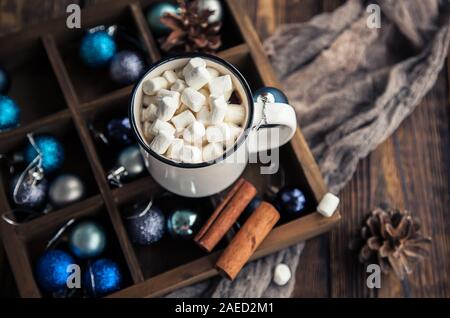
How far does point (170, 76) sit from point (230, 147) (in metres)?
0.14

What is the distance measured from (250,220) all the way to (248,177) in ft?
0.33

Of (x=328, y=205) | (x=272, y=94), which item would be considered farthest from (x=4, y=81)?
(x=328, y=205)

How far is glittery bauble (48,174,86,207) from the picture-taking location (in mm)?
1031

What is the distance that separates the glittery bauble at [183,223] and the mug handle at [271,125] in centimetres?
16

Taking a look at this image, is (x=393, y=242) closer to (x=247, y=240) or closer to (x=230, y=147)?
(x=247, y=240)

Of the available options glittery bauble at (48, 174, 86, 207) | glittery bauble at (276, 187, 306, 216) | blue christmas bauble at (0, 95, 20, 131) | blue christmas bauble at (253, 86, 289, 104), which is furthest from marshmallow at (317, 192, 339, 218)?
blue christmas bauble at (0, 95, 20, 131)

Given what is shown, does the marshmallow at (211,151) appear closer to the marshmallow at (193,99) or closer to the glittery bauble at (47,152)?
the marshmallow at (193,99)

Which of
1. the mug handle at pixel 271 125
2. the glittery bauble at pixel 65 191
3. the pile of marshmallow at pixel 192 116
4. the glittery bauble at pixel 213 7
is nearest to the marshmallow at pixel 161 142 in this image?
the pile of marshmallow at pixel 192 116

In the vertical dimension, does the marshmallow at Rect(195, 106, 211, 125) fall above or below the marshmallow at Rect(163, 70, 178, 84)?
below

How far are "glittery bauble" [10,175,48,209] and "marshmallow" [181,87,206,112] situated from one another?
328 millimetres

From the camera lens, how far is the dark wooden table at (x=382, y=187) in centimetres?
111

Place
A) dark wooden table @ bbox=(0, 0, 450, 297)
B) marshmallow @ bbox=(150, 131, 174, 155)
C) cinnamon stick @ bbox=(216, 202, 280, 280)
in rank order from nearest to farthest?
marshmallow @ bbox=(150, 131, 174, 155) < cinnamon stick @ bbox=(216, 202, 280, 280) < dark wooden table @ bbox=(0, 0, 450, 297)

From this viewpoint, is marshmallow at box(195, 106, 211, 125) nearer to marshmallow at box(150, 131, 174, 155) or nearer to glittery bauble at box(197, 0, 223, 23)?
marshmallow at box(150, 131, 174, 155)
